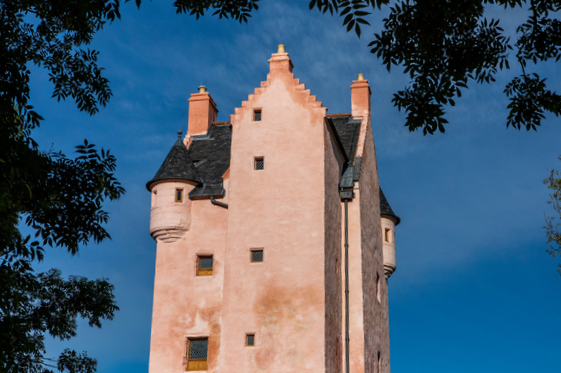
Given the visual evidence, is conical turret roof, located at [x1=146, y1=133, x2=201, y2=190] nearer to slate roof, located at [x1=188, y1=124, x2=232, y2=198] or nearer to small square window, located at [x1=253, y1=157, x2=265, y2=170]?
slate roof, located at [x1=188, y1=124, x2=232, y2=198]

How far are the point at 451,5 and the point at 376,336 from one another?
23142 millimetres

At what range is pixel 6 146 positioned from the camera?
13.5m

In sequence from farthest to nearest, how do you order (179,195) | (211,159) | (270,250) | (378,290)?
(378,290) < (211,159) < (179,195) < (270,250)

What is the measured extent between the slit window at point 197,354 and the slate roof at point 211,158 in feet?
20.1

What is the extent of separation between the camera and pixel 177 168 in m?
32.7

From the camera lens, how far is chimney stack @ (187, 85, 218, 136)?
38.0m

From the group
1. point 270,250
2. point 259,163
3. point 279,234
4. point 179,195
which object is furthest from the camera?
point 179,195

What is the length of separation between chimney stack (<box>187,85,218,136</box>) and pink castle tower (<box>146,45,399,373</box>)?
387 cm

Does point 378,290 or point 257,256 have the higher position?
point 378,290

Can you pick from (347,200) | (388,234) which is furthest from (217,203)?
(388,234)

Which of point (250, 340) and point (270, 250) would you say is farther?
point (270, 250)

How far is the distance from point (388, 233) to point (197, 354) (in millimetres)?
13011

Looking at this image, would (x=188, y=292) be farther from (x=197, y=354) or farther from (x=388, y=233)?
(x=388, y=233)

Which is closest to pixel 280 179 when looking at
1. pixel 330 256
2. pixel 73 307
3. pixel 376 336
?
pixel 330 256
